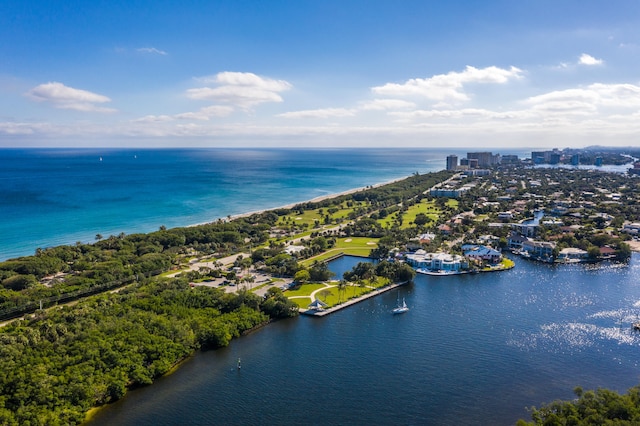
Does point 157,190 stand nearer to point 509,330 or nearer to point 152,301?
point 152,301

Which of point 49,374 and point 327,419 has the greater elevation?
point 49,374

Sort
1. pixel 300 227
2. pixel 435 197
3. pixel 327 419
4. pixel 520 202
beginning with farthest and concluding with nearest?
pixel 435 197, pixel 520 202, pixel 300 227, pixel 327 419

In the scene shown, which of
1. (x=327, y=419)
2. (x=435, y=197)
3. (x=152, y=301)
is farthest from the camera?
(x=435, y=197)

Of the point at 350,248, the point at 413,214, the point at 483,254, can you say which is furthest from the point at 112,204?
the point at 483,254

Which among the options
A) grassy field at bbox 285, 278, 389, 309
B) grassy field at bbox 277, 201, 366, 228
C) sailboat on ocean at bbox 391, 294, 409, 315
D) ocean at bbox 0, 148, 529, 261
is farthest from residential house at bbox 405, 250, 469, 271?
ocean at bbox 0, 148, 529, 261

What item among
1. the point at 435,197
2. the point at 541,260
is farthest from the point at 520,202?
the point at 541,260

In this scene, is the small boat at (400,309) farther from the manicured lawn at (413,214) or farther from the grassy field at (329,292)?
the manicured lawn at (413,214)

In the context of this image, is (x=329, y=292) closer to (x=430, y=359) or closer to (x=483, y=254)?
(x=430, y=359)

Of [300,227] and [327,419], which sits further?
[300,227]

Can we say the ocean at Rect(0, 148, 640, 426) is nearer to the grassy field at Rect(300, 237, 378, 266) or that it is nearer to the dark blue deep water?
the dark blue deep water
